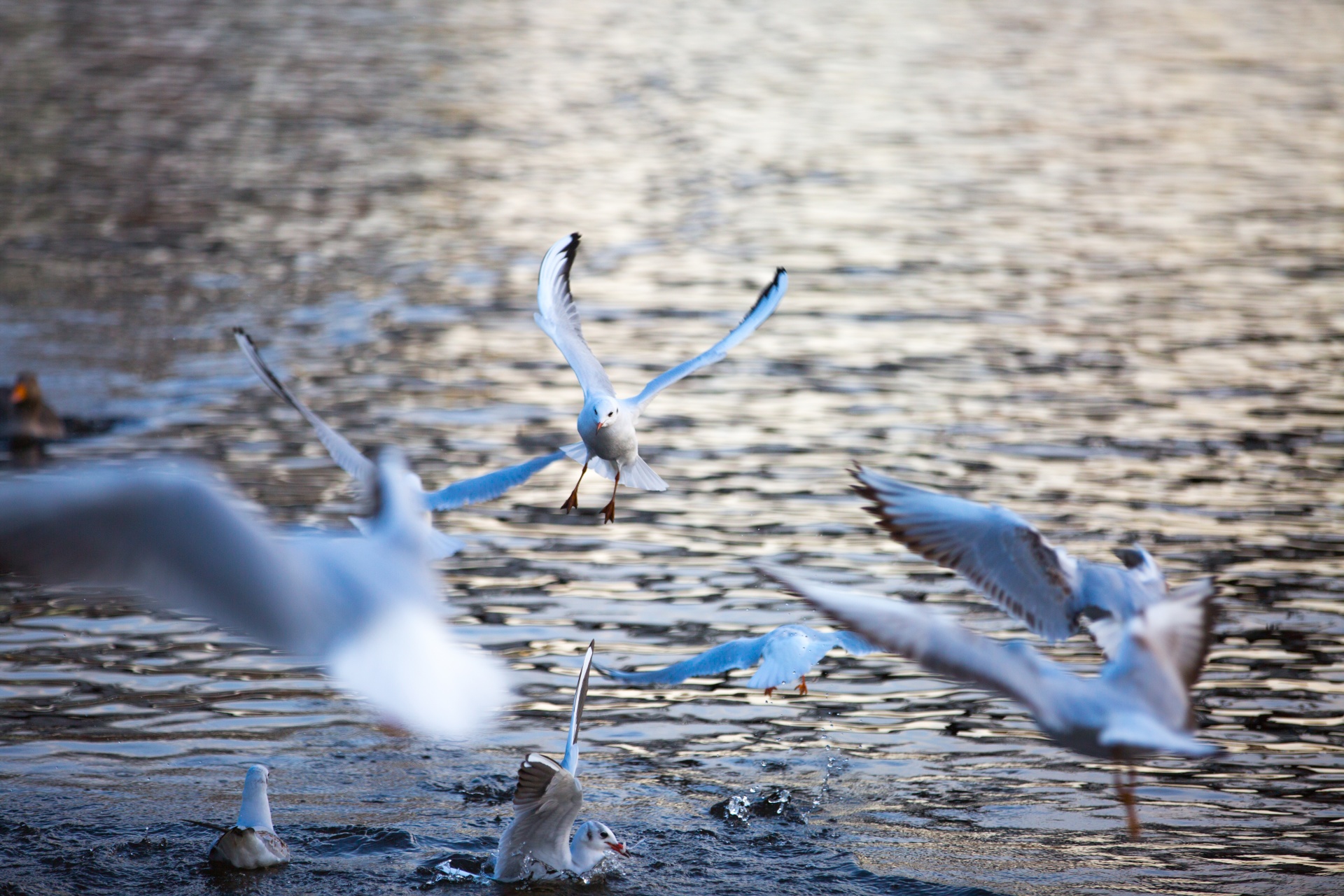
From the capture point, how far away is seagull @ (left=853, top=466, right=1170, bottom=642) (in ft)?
21.5

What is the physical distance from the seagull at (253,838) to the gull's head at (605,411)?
205cm

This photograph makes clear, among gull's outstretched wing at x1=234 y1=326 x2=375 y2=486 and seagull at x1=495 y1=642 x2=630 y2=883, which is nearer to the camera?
gull's outstretched wing at x1=234 y1=326 x2=375 y2=486

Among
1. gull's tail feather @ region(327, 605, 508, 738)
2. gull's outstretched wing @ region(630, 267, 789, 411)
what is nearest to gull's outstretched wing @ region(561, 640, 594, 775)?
gull's outstretched wing @ region(630, 267, 789, 411)

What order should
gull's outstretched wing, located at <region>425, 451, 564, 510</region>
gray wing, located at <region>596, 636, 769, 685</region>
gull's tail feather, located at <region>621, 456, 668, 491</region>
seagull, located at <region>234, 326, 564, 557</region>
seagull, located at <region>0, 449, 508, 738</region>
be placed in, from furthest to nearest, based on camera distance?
gull's tail feather, located at <region>621, 456, 668, 491</region>, gull's outstretched wing, located at <region>425, 451, 564, 510</region>, gray wing, located at <region>596, 636, 769, 685</region>, seagull, located at <region>234, 326, 564, 557</region>, seagull, located at <region>0, 449, 508, 738</region>

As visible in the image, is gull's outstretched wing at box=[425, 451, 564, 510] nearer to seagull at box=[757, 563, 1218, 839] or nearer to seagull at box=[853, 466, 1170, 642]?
seagull at box=[853, 466, 1170, 642]

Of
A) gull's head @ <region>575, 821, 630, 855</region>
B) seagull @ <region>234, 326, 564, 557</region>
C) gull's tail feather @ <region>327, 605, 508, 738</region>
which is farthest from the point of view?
gull's head @ <region>575, 821, 630, 855</region>

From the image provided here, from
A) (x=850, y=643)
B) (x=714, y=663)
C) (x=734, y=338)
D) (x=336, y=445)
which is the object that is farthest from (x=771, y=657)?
(x=336, y=445)

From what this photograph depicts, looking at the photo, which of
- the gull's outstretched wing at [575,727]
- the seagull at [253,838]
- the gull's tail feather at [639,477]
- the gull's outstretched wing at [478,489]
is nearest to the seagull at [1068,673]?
the gull's outstretched wing at [575,727]

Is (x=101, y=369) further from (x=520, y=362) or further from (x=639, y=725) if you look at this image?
(x=639, y=725)

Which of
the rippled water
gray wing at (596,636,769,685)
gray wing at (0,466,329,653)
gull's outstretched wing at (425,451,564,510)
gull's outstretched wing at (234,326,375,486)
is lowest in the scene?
the rippled water

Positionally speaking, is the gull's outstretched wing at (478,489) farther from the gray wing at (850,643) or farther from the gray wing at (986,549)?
the gray wing at (986,549)

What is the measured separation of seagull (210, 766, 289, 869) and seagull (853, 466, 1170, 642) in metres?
2.86

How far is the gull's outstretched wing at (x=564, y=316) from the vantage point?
7855mm

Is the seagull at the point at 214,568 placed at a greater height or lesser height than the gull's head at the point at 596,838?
greater
